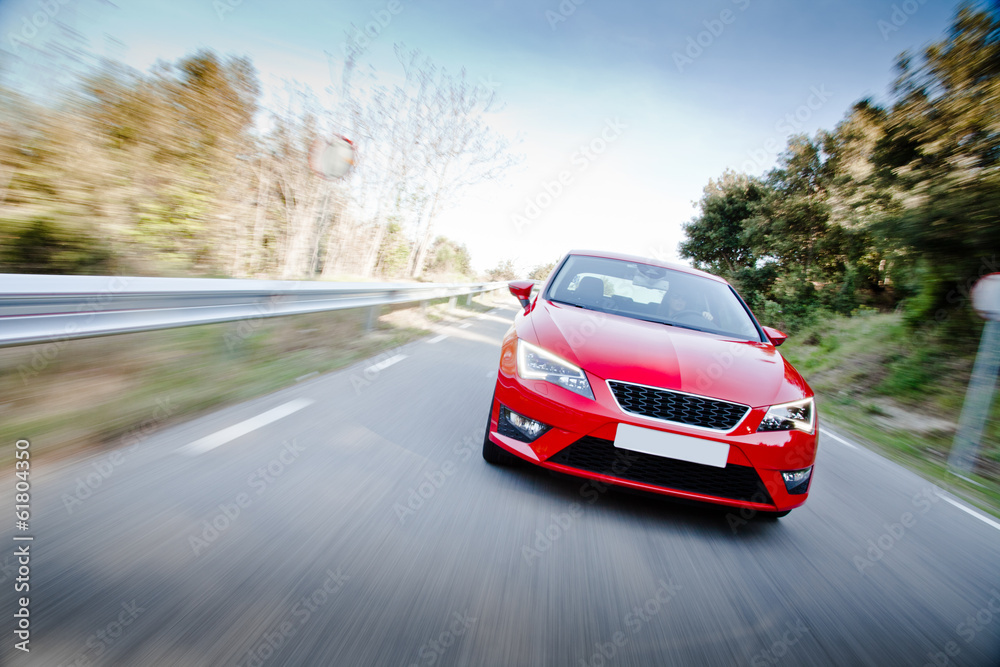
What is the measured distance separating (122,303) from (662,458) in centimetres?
329

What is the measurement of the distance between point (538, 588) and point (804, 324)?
16.6 metres

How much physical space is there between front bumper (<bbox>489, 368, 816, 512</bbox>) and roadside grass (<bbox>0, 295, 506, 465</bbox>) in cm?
238

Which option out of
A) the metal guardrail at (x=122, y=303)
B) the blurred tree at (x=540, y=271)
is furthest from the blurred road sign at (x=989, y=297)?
the blurred tree at (x=540, y=271)

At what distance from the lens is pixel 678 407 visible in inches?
101

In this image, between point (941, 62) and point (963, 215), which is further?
point (941, 62)

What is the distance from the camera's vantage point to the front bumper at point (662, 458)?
8.38 feet

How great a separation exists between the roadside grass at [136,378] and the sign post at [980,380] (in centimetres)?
610

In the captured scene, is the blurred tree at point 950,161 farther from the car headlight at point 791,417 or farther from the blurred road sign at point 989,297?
the car headlight at point 791,417

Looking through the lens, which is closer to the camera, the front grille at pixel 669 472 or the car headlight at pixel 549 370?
the front grille at pixel 669 472

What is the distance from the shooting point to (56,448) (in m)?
2.69

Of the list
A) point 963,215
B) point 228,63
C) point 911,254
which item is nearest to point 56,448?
point 228,63

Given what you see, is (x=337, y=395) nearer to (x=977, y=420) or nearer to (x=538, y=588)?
(x=538, y=588)

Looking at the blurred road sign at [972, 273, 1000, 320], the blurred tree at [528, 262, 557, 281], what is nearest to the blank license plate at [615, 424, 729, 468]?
the blurred road sign at [972, 273, 1000, 320]

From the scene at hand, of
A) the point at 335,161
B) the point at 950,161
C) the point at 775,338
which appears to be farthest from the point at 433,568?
the point at 950,161
